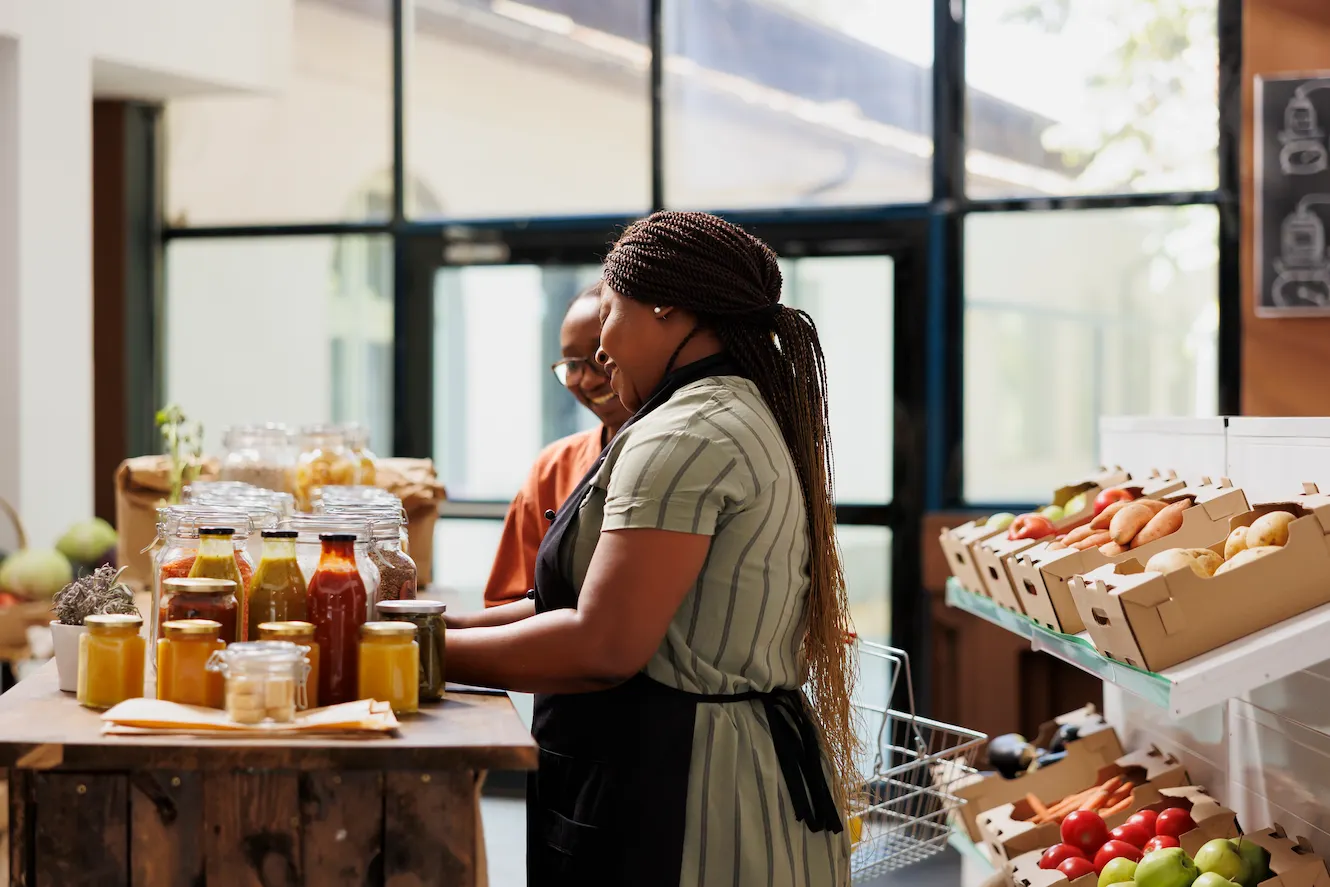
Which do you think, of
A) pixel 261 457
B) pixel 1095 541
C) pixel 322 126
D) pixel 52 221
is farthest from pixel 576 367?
pixel 322 126

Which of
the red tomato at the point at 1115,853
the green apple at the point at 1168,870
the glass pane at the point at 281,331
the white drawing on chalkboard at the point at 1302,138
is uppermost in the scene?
the white drawing on chalkboard at the point at 1302,138

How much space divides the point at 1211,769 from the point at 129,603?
6.10 feet

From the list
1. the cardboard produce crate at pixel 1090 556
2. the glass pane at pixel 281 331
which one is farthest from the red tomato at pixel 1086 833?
the glass pane at pixel 281 331

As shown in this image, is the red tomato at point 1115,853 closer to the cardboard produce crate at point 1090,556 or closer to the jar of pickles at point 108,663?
the cardboard produce crate at point 1090,556

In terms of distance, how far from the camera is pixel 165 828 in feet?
4.10

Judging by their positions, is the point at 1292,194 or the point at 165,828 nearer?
the point at 165,828

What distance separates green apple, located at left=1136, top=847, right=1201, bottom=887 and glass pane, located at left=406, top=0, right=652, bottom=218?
10.1 feet

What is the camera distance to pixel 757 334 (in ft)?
5.30

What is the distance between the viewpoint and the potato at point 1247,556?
5.77 feet

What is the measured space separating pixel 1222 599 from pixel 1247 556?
0.07m

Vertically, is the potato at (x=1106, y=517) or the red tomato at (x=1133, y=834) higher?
the potato at (x=1106, y=517)

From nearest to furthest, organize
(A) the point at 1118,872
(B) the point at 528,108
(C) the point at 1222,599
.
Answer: (C) the point at 1222,599 < (A) the point at 1118,872 < (B) the point at 528,108

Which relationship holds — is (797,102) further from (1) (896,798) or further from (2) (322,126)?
(1) (896,798)

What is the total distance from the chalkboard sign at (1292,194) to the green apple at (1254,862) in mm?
2512
